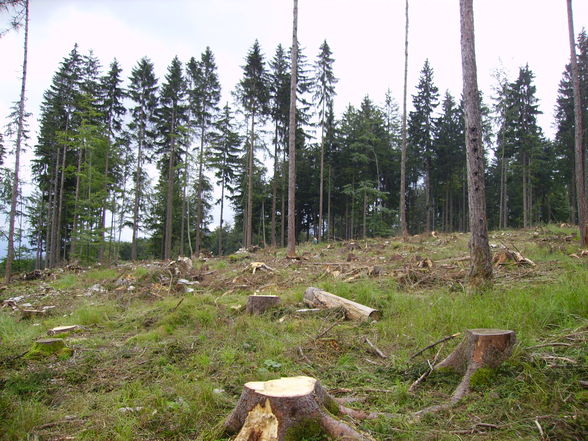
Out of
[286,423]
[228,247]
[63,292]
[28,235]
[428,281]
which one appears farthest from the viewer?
[228,247]

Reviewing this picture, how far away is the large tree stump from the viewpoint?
2.40 meters

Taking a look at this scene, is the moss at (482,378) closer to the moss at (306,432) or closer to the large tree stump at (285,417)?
the large tree stump at (285,417)

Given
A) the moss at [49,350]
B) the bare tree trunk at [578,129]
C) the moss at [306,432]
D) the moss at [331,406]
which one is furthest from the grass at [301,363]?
the bare tree trunk at [578,129]

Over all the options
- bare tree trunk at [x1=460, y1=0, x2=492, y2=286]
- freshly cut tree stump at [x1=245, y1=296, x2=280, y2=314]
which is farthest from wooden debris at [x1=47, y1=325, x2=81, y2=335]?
bare tree trunk at [x1=460, y1=0, x2=492, y2=286]

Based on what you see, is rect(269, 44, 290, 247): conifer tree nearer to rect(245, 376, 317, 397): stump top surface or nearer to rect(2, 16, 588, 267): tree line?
rect(2, 16, 588, 267): tree line

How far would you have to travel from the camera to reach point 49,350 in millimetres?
5195

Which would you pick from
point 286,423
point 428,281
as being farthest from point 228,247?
point 286,423

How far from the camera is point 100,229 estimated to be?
22.4m

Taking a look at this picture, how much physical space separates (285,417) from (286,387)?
249 mm

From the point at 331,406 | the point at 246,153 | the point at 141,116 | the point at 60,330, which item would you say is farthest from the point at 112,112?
the point at 331,406

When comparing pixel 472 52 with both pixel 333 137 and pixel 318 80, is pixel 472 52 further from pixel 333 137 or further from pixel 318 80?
pixel 333 137

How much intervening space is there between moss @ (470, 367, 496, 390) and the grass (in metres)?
0.01

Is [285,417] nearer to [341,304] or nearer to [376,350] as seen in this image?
[376,350]

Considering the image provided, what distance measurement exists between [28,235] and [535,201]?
57.0 m
